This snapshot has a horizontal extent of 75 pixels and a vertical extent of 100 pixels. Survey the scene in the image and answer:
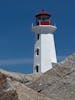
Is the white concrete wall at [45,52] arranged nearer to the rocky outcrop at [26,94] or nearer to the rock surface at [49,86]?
the rock surface at [49,86]

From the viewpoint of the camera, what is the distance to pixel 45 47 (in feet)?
160

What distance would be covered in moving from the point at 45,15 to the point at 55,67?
1582 inches

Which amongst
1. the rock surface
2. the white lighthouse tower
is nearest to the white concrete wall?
the white lighthouse tower

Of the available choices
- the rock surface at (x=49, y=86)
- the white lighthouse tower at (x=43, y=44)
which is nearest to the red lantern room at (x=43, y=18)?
the white lighthouse tower at (x=43, y=44)

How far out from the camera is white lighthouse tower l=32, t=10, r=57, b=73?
4778cm

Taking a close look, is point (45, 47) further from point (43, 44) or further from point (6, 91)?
point (6, 91)

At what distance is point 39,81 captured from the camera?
35.0ft

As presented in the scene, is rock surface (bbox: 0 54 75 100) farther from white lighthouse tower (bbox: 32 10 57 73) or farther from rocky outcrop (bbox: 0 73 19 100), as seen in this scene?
white lighthouse tower (bbox: 32 10 57 73)

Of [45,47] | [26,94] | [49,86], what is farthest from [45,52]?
[26,94]

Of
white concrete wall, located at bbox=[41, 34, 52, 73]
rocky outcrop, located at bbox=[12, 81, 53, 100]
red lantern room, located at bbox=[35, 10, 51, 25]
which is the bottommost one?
rocky outcrop, located at bbox=[12, 81, 53, 100]

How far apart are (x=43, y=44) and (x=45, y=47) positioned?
0.53 metres

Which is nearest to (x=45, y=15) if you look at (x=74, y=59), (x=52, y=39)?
(x=52, y=39)

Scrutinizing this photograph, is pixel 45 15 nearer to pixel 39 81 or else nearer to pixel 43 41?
pixel 43 41

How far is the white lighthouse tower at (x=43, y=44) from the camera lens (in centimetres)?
4778
